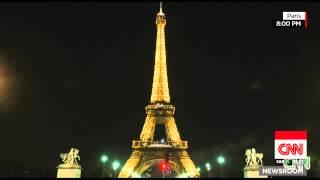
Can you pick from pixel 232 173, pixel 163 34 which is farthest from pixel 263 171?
pixel 163 34

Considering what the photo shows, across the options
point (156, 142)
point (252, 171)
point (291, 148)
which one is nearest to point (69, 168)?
point (252, 171)

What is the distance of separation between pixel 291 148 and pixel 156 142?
4173 cm

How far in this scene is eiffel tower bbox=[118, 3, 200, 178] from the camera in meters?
78.4

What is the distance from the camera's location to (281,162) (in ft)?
132

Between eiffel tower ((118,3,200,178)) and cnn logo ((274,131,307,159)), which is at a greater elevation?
eiffel tower ((118,3,200,178))

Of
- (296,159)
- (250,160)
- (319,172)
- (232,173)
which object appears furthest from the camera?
(232,173)

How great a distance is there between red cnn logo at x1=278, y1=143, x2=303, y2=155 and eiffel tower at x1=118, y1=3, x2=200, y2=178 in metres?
35.8

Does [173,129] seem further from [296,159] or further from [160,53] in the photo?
[296,159]

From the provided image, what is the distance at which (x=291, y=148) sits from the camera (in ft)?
135

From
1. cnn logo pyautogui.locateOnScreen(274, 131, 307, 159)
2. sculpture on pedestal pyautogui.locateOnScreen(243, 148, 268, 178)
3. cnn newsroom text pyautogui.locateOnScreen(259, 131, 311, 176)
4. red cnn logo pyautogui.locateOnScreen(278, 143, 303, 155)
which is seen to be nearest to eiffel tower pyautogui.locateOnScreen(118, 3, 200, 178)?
sculpture on pedestal pyautogui.locateOnScreen(243, 148, 268, 178)

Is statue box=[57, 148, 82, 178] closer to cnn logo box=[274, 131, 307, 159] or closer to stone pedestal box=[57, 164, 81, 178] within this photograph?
stone pedestal box=[57, 164, 81, 178]

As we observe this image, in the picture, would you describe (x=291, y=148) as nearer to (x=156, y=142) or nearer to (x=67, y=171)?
(x=67, y=171)

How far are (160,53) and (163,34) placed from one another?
3381 mm

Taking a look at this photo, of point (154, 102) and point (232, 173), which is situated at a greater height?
point (154, 102)
